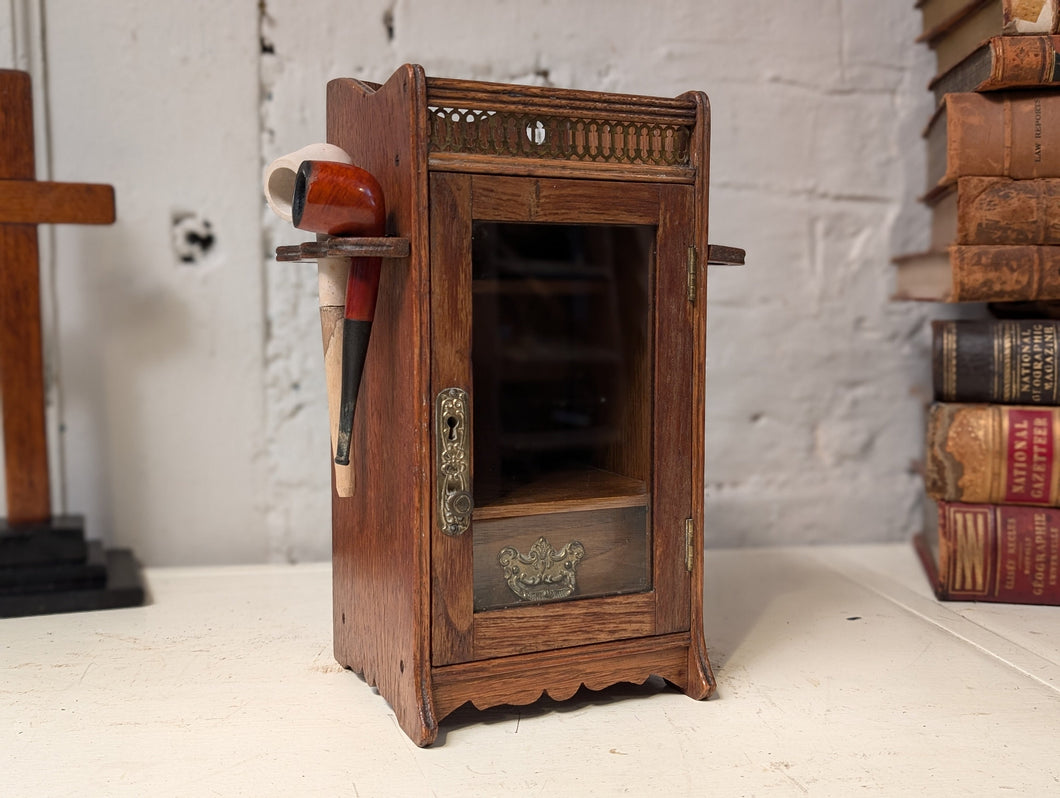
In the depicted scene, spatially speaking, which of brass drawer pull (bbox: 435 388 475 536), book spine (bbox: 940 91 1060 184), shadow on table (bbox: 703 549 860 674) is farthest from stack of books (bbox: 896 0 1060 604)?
brass drawer pull (bbox: 435 388 475 536)

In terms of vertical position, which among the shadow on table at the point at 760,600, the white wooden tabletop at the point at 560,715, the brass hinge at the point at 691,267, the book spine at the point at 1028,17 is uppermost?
the book spine at the point at 1028,17

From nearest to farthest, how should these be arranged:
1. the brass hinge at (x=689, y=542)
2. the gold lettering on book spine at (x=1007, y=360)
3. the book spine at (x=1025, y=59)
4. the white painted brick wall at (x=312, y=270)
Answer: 1. the brass hinge at (x=689, y=542)
2. the book spine at (x=1025, y=59)
3. the gold lettering on book spine at (x=1007, y=360)
4. the white painted brick wall at (x=312, y=270)

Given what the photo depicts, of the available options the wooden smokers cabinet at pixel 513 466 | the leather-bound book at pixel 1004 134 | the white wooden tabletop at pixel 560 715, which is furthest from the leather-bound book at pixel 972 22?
the white wooden tabletop at pixel 560 715

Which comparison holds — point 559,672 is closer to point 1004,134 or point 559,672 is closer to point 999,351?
point 999,351

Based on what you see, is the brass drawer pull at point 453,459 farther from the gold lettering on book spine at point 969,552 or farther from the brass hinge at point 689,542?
the gold lettering on book spine at point 969,552

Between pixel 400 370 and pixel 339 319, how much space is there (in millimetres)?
130

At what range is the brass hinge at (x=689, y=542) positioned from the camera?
134 cm

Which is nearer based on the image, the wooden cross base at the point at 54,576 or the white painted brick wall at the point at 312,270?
the wooden cross base at the point at 54,576

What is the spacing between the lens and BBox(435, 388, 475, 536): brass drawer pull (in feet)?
3.90

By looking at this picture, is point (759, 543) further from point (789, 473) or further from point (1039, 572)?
point (1039, 572)

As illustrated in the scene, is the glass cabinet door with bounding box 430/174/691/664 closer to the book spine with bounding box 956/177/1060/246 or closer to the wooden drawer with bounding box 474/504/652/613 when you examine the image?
the wooden drawer with bounding box 474/504/652/613

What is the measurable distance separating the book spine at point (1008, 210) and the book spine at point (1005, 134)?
0.02 meters

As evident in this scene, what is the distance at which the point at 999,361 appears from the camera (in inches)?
70.1

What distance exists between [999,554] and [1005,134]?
0.71 meters
